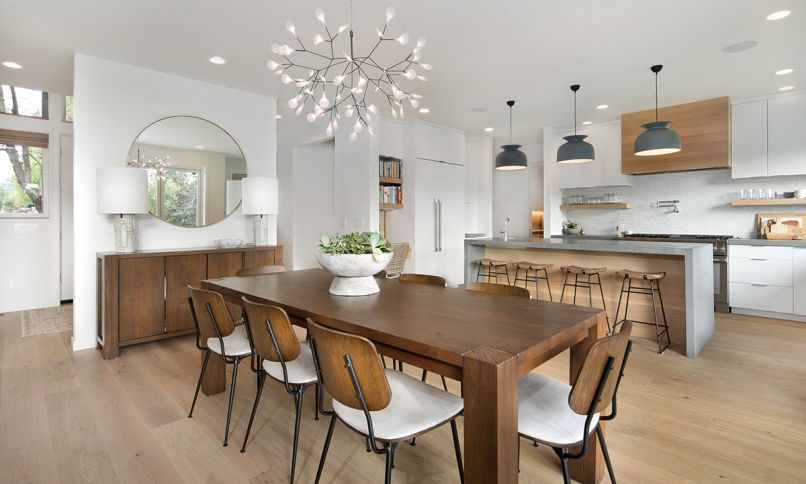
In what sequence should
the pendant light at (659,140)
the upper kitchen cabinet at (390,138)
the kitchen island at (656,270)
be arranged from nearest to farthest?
the kitchen island at (656,270), the pendant light at (659,140), the upper kitchen cabinet at (390,138)

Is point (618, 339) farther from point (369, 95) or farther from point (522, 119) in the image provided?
point (522, 119)

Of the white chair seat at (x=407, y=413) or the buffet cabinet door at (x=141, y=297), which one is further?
the buffet cabinet door at (x=141, y=297)

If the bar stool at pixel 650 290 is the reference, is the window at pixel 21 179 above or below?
above

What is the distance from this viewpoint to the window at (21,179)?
200 inches

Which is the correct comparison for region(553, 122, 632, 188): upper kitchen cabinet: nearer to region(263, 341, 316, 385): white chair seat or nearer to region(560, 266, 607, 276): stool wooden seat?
region(560, 266, 607, 276): stool wooden seat

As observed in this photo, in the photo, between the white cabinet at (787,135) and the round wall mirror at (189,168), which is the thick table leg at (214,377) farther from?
the white cabinet at (787,135)

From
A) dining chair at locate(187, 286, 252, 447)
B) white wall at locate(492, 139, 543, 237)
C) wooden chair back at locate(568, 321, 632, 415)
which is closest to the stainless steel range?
white wall at locate(492, 139, 543, 237)

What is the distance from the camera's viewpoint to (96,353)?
363cm

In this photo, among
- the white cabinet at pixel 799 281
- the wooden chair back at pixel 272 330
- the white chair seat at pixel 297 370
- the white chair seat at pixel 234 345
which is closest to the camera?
the wooden chair back at pixel 272 330

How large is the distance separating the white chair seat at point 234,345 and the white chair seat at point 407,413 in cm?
90

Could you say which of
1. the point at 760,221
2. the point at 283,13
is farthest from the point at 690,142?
the point at 283,13

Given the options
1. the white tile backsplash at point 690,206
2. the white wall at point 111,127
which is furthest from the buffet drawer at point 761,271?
the white wall at point 111,127

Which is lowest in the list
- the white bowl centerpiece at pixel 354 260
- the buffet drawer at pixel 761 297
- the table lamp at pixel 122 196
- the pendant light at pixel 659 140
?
the buffet drawer at pixel 761 297

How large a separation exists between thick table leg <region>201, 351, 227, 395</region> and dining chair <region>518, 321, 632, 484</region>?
2.07 m
